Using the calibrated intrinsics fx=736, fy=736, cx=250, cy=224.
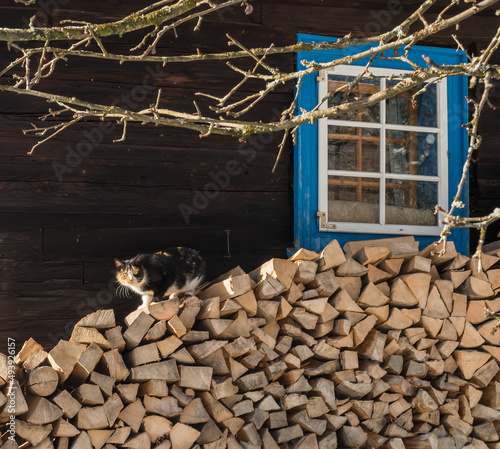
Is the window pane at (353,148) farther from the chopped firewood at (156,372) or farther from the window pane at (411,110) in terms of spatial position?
the chopped firewood at (156,372)

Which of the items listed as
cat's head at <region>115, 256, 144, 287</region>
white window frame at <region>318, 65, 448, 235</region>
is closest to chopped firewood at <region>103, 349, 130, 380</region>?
cat's head at <region>115, 256, 144, 287</region>

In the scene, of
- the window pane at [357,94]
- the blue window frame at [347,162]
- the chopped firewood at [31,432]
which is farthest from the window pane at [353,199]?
the chopped firewood at [31,432]

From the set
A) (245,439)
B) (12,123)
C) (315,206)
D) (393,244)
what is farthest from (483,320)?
(12,123)

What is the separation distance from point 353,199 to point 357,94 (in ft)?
2.51

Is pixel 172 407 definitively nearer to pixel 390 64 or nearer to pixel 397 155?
pixel 397 155

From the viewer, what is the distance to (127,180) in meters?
4.71

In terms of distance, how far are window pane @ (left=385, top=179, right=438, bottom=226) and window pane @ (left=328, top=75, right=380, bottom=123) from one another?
0.48m

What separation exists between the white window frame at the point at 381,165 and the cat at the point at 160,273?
1.04m

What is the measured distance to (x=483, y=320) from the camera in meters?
4.42

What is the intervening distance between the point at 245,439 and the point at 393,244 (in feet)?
4.62

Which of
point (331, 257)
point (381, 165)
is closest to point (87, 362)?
point (331, 257)

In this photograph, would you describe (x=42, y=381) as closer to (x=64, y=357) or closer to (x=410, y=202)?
(x=64, y=357)

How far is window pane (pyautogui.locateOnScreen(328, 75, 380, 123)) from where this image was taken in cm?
514

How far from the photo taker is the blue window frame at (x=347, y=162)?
16.2 ft
